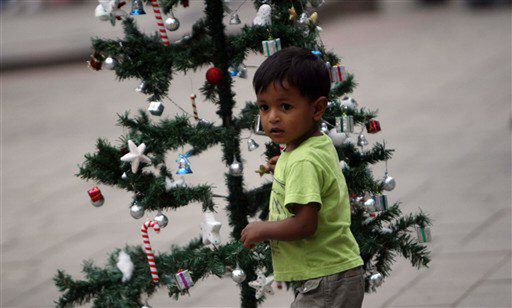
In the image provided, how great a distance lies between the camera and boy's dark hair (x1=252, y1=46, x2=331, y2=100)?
2807 mm

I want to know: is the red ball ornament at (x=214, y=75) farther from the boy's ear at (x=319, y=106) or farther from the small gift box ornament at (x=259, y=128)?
the boy's ear at (x=319, y=106)

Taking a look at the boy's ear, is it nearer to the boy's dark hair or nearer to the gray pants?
the boy's dark hair

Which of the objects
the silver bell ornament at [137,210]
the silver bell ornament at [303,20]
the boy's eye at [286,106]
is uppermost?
the silver bell ornament at [303,20]

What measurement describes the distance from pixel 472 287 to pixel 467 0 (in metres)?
14.6

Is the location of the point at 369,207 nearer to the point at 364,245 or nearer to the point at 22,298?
the point at 364,245

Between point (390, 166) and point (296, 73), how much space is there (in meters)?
5.03

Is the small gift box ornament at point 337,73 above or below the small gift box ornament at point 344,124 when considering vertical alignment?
above

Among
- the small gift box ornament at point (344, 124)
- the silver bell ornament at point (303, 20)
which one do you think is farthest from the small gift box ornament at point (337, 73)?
the silver bell ornament at point (303, 20)

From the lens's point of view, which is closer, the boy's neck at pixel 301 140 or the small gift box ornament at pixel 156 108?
the boy's neck at pixel 301 140

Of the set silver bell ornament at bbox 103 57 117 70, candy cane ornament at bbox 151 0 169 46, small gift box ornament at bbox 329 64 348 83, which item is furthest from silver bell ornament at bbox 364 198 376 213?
silver bell ornament at bbox 103 57 117 70

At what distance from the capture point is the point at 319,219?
2879mm

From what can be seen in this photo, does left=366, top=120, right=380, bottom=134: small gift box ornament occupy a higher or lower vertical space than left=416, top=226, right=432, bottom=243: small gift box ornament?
higher

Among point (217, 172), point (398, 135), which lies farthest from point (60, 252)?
point (398, 135)

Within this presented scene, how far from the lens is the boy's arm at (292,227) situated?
275cm
